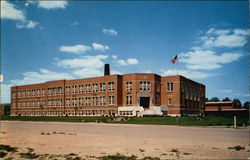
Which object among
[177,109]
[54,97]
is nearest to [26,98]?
[54,97]

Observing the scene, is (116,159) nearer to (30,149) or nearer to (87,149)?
(87,149)

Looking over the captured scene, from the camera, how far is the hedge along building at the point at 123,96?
5366cm

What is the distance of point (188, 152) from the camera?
10.4 m

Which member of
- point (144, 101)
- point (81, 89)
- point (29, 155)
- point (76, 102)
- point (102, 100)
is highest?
point (81, 89)

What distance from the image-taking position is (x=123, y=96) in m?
55.7

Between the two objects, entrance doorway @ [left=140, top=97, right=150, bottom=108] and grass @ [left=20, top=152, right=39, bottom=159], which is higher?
entrance doorway @ [left=140, top=97, right=150, bottom=108]

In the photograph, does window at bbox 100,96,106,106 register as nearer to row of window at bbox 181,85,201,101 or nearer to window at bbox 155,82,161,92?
window at bbox 155,82,161,92

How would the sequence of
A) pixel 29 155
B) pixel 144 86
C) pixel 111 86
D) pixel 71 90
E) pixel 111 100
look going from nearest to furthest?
pixel 29 155
pixel 144 86
pixel 111 100
pixel 111 86
pixel 71 90

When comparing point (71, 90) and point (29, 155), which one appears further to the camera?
point (71, 90)

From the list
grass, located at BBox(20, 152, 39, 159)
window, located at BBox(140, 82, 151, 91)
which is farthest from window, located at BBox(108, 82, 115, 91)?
grass, located at BBox(20, 152, 39, 159)

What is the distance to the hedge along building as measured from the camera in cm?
5366

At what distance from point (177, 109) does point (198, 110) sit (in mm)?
19358

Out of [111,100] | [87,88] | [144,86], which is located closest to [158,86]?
[144,86]

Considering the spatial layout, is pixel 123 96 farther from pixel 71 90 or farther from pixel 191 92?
pixel 191 92
